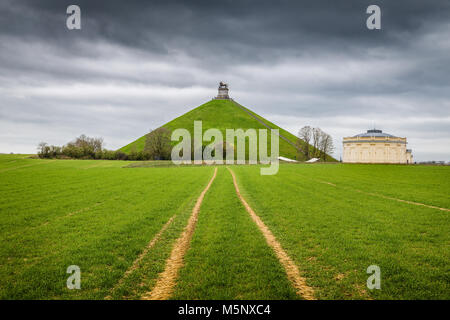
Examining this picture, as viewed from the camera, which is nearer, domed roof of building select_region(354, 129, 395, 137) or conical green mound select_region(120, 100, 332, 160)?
domed roof of building select_region(354, 129, 395, 137)

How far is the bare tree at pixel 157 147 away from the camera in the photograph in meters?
96.9

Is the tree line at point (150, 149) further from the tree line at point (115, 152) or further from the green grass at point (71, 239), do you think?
the green grass at point (71, 239)

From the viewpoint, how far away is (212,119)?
171750 millimetres

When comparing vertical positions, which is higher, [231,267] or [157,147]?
[157,147]

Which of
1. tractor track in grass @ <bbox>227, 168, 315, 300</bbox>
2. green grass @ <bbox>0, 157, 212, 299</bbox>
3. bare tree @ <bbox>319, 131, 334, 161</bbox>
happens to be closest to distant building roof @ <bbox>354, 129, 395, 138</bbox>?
bare tree @ <bbox>319, 131, 334, 161</bbox>

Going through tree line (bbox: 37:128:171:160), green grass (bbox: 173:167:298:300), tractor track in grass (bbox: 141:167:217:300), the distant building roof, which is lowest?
tractor track in grass (bbox: 141:167:217:300)

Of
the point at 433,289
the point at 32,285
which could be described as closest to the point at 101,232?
the point at 32,285

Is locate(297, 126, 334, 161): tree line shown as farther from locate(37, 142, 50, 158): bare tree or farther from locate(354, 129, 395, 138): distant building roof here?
locate(37, 142, 50, 158): bare tree

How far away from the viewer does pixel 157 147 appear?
9675 centimetres

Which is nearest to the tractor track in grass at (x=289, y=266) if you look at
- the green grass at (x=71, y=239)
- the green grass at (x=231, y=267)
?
the green grass at (x=231, y=267)

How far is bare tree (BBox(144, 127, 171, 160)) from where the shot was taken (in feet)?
318

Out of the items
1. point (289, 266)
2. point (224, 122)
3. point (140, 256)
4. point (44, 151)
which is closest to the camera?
point (289, 266)

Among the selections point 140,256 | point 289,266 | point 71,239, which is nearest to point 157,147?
point 71,239

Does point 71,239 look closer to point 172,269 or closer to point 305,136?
point 172,269
